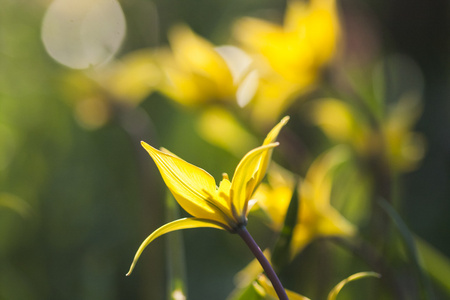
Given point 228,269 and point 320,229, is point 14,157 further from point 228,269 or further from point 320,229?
point 320,229

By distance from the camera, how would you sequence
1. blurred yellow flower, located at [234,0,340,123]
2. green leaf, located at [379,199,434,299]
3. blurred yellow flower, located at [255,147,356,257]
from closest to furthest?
green leaf, located at [379,199,434,299] → blurred yellow flower, located at [255,147,356,257] → blurred yellow flower, located at [234,0,340,123]

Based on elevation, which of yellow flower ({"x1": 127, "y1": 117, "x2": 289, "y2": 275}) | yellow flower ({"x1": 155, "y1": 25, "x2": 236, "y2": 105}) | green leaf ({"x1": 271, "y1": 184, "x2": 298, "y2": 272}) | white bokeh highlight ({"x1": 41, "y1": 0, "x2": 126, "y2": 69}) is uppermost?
yellow flower ({"x1": 127, "y1": 117, "x2": 289, "y2": 275})

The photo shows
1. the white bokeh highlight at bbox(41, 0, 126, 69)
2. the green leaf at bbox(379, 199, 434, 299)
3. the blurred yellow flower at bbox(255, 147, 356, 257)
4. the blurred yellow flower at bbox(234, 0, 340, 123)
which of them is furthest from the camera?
the white bokeh highlight at bbox(41, 0, 126, 69)

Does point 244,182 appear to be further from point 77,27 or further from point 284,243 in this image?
point 77,27

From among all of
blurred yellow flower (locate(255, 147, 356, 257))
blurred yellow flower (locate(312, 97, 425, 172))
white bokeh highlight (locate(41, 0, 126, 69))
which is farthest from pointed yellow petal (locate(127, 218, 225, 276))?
white bokeh highlight (locate(41, 0, 126, 69))

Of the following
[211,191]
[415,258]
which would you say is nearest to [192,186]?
[211,191]

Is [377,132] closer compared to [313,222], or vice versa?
[313,222]

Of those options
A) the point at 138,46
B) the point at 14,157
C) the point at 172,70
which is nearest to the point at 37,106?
the point at 14,157

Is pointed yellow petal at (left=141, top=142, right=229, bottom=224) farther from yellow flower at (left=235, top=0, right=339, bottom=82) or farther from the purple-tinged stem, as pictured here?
yellow flower at (left=235, top=0, right=339, bottom=82)
